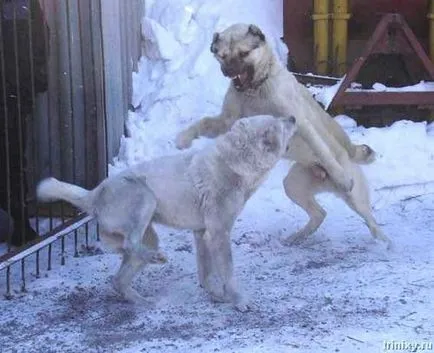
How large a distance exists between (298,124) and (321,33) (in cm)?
289

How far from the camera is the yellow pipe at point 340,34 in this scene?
26.2ft

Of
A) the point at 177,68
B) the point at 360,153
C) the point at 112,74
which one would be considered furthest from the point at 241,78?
the point at 177,68

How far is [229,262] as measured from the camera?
437cm

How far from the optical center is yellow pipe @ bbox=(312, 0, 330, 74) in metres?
8.02

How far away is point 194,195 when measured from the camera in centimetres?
437

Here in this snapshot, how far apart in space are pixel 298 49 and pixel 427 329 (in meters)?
4.87

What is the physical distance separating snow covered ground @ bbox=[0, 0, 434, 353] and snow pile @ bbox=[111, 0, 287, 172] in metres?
0.01

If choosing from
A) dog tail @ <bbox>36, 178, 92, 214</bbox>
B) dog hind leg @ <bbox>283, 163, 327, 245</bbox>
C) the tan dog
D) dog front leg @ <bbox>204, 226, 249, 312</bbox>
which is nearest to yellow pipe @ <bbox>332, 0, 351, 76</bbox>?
the tan dog

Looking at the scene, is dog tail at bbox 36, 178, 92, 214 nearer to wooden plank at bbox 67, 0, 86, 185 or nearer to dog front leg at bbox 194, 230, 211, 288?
dog front leg at bbox 194, 230, 211, 288

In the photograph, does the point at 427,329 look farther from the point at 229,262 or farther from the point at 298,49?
the point at 298,49

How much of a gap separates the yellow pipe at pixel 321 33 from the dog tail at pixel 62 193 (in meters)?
4.17

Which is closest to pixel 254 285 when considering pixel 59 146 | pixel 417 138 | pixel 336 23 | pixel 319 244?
pixel 319 244

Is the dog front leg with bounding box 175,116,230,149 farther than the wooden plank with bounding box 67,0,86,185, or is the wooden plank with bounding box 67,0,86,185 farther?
the wooden plank with bounding box 67,0,86,185

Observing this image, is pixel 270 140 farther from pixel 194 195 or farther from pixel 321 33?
pixel 321 33
